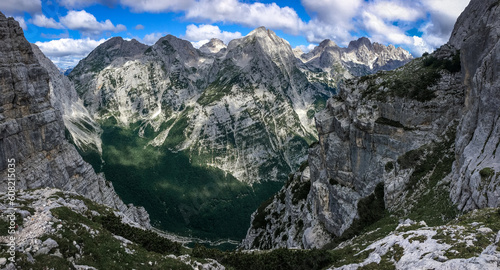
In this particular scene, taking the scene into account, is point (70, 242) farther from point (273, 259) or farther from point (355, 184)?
point (355, 184)

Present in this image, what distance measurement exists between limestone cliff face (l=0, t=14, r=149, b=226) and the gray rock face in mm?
87291

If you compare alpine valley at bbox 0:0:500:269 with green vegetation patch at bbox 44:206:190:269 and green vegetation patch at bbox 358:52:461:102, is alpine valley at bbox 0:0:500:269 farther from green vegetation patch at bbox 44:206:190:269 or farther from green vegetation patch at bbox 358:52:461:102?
green vegetation patch at bbox 358:52:461:102

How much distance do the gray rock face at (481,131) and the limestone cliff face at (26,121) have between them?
87.3 metres

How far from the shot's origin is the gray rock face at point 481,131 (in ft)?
90.7

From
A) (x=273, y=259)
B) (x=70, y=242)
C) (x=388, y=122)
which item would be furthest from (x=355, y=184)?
(x=70, y=242)

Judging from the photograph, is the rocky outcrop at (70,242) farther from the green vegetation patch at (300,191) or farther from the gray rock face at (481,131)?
the green vegetation patch at (300,191)

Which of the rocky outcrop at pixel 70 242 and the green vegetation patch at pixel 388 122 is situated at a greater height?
Answer: the green vegetation patch at pixel 388 122

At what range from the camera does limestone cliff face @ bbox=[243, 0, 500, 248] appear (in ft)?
108

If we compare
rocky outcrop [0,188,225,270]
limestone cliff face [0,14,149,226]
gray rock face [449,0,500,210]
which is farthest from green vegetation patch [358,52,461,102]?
limestone cliff face [0,14,149,226]

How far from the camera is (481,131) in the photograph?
3341cm

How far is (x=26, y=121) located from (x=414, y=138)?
9129 centimetres

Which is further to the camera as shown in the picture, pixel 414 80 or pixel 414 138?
pixel 414 80

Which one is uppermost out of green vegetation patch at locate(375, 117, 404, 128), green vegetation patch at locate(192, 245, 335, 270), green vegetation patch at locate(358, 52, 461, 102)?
green vegetation patch at locate(358, 52, 461, 102)

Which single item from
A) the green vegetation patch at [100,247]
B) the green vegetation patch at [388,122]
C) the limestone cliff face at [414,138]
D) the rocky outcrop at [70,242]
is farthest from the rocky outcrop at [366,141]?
the green vegetation patch at [100,247]
